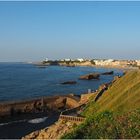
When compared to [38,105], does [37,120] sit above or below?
below

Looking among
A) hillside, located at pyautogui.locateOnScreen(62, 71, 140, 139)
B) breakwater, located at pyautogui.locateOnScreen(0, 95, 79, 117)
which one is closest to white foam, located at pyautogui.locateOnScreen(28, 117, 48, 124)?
breakwater, located at pyautogui.locateOnScreen(0, 95, 79, 117)

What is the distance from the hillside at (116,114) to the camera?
90.5ft

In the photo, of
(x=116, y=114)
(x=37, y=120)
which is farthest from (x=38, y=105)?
(x=116, y=114)

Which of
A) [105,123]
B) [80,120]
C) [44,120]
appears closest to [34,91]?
[44,120]

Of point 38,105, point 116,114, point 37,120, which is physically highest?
point 116,114

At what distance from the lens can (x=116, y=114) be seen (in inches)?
1497

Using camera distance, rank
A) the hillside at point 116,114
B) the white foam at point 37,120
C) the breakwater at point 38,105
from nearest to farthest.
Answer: the hillside at point 116,114 → the white foam at point 37,120 → the breakwater at point 38,105

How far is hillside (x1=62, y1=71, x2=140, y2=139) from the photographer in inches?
1086

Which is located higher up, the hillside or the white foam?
the hillside

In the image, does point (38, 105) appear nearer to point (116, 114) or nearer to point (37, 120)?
point (37, 120)

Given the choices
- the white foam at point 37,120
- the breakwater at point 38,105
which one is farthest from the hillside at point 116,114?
the breakwater at point 38,105

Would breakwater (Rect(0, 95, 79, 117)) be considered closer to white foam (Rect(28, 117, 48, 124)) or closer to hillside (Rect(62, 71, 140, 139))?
white foam (Rect(28, 117, 48, 124))

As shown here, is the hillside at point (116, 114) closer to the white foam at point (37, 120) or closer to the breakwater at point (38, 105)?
the white foam at point (37, 120)

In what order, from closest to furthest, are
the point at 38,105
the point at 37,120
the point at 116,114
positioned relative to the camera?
1. the point at 116,114
2. the point at 37,120
3. the point at 38,105
